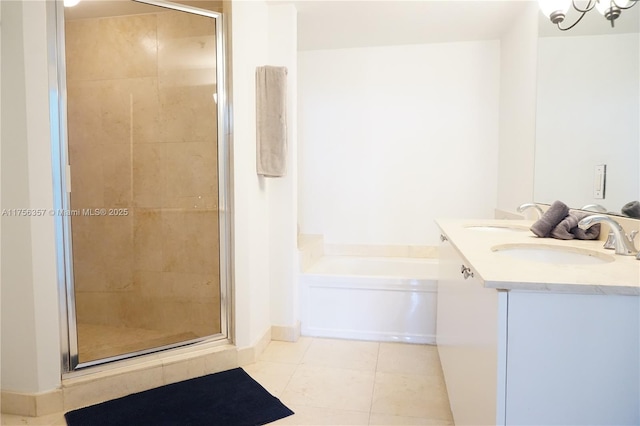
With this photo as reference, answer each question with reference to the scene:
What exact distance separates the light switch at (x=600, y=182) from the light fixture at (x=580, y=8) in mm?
566

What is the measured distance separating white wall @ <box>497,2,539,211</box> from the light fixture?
0.26 metres

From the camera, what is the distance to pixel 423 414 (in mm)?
1716

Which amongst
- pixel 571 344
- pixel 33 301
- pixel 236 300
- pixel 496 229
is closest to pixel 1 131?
pixel 33 301

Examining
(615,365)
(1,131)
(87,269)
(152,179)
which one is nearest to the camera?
(615,365)

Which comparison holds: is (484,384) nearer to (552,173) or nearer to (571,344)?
(571,344)

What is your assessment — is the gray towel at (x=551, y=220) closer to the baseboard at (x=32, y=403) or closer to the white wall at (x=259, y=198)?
the white wall at (x=259, y=198)

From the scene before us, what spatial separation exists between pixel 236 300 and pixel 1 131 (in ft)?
4.52

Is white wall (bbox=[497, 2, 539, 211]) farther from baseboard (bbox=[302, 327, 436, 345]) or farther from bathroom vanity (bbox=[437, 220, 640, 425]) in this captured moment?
bathroom vanity (bbox=[437, 220, 640, 425])

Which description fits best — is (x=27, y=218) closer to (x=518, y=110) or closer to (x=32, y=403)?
→ (x=32, y=403)

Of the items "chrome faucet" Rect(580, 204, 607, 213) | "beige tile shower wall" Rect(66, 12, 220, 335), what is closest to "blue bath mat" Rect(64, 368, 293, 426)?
"beige tile shower wall" Rect(66, 12, 220, 335)

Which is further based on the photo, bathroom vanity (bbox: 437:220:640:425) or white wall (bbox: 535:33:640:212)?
white wall (bbox: 535:33:640:212)

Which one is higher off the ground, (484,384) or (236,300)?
(484,384)

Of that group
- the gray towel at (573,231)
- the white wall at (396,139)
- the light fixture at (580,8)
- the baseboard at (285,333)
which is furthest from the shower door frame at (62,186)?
the gray towel at (573,231)

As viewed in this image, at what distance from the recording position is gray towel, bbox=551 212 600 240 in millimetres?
1511
